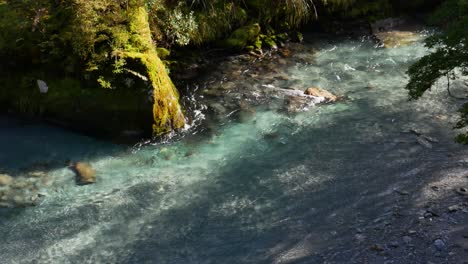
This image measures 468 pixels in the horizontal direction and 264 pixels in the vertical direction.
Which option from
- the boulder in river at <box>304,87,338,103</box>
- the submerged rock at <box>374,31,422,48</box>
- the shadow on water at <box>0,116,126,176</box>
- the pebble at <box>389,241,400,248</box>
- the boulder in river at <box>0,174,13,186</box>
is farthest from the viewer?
the submerged rock at <box>374,31,422,48</box>

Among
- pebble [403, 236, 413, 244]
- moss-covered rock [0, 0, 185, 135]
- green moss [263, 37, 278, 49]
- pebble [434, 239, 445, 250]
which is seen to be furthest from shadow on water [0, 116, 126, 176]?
green moss [263, 37, 278, 49]

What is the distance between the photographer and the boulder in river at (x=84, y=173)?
9211 mm

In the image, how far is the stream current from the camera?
7562 mm

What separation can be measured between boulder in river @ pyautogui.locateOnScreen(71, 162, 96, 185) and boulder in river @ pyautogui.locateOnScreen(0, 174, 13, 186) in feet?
3.82

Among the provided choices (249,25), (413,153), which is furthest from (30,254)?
(249,25)

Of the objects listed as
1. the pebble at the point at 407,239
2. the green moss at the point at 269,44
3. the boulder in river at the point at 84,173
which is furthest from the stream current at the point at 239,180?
the green moss at the point at 269,44

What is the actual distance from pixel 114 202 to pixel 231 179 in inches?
87.4

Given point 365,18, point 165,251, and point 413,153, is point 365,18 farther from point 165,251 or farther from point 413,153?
point 165,251

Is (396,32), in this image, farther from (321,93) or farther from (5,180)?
(5,180)

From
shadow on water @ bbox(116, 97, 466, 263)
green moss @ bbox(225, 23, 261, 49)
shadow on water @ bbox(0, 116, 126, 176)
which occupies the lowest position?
shadow on water @ bbox(116, 97, 466, 263)

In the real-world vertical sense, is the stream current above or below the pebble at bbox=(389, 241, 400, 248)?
above

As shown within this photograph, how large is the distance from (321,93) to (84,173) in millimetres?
6300

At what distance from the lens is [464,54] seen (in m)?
7.24

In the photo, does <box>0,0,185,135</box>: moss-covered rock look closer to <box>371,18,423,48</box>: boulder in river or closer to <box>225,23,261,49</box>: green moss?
<box>225,23,261,49</box>: green moss
